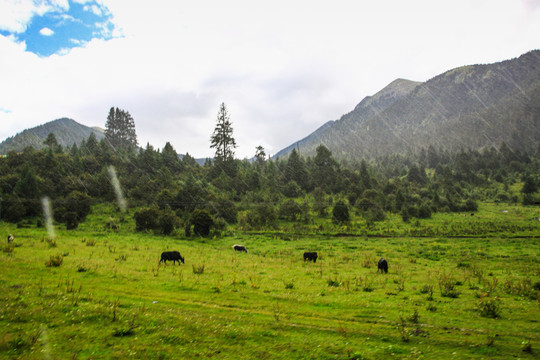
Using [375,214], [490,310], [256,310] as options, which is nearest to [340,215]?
[375,214]

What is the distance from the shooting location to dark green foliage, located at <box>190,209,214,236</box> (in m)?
Answer: 46.6

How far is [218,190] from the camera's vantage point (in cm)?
7781

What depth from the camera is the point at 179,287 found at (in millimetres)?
16281

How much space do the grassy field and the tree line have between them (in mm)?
28810

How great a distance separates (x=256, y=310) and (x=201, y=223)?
117ft

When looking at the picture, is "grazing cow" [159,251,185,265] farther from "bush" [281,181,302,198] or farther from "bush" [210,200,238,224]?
"bush" [281,181,302,198]

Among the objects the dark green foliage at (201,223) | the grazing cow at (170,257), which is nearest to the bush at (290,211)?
the dark green foliage at (201,223)

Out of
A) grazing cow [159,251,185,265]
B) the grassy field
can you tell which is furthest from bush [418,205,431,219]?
grazing cow [159,251,185,265]

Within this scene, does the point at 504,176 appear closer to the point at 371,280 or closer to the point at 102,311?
the point at 371,280

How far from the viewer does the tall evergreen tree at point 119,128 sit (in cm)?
13175

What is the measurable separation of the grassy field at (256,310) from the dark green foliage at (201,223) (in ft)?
60.8

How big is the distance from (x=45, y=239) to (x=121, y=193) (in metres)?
41.5

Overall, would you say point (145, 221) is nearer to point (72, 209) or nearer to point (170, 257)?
point (72, 209)

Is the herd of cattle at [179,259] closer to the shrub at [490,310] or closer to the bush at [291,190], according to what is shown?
the shrub at [490,310]
